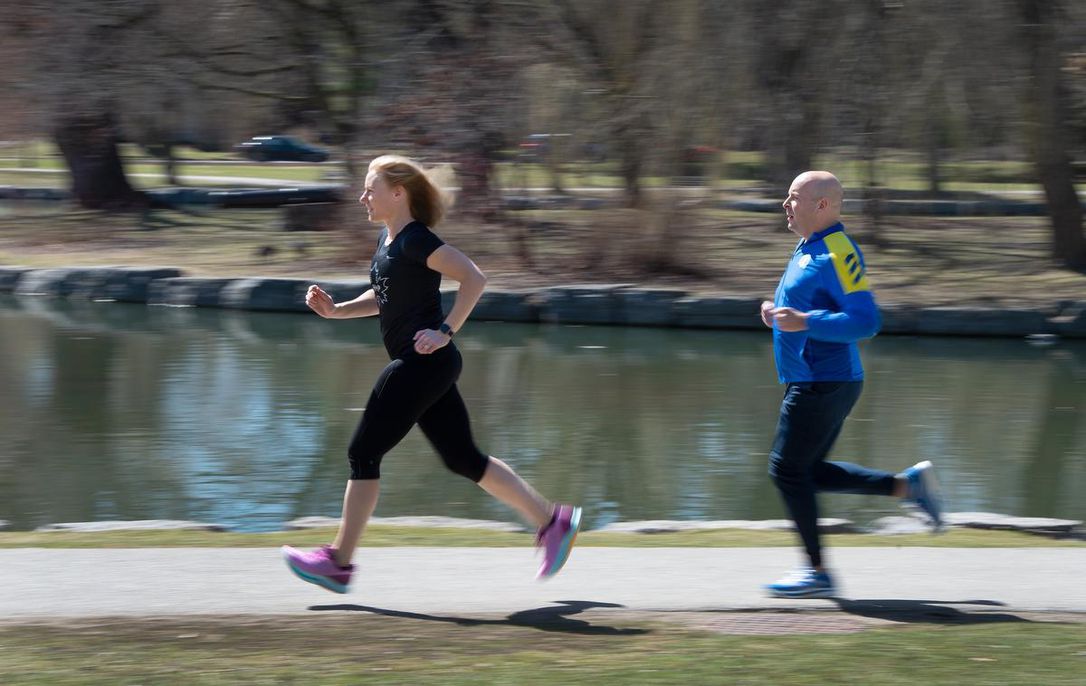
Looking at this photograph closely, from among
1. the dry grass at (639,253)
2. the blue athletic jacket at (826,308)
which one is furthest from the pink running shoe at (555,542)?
the dry grass at (639,253)

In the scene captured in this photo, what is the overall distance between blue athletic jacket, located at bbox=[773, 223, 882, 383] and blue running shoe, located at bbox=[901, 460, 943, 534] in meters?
0.54

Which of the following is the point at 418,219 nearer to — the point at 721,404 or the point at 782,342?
the point at 782,342

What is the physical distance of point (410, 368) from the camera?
5469 mm

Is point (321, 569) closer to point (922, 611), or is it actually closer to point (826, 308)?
point (826, 308)

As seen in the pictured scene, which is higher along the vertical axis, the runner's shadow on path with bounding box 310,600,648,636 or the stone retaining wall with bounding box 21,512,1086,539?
the runner's shadow on path with bounding box 310,600,648,636

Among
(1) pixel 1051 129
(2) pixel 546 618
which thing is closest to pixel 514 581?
(2) pixel 546 618

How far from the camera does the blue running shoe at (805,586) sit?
18.1ft

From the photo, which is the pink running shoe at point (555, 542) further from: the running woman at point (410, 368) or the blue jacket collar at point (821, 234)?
the blue jacket collar at point (821, 234)

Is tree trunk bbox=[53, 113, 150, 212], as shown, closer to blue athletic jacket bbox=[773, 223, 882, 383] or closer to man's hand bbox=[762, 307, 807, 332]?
blue athletic jacket bbox=[773, 223, 882, 383]

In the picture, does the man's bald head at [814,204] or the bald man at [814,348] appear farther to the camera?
the man's bald head at [814,204]

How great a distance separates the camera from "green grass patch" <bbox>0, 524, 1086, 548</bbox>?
665cm

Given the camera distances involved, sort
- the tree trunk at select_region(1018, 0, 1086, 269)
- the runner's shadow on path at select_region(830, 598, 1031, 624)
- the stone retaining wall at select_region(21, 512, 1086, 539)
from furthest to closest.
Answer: the tree trunk at select_region(1018, 0, 1086, 269) < the stone retaining wall at select_region(21, 512, 1086, 539) < the runner's shadow on path at select_region(830, 598, 1031, 624)

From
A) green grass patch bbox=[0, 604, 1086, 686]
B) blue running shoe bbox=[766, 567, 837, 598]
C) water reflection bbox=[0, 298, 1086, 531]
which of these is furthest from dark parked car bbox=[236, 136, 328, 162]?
green grass patch bbox=[0, 604, 1086, 686]

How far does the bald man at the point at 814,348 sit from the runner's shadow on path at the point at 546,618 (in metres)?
0.77
